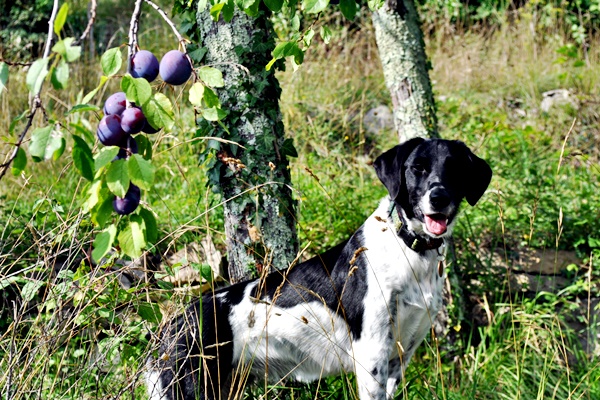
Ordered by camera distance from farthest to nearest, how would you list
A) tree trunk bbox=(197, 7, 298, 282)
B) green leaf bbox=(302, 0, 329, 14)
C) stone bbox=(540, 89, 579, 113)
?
stone bbox=(540, 89, 579, 113)
tree trunk bbox=(197, 7, 298, 282)
green leaf bbox=(302, 0, 329, 14)

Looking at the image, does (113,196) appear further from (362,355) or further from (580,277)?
(580,277)

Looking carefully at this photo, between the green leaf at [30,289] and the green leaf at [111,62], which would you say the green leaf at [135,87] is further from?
the green leaf at [30,289]

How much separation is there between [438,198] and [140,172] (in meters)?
2.00

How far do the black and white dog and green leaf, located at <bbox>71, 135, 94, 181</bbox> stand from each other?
193 cm

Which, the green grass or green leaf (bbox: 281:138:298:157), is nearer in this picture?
the green grass

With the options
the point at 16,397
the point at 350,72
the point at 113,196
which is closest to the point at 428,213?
the point at 16,397

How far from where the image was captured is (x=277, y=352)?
3287 millimetres

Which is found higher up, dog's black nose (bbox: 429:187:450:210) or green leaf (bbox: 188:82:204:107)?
green leaf (bbox: 188:82:204:107)

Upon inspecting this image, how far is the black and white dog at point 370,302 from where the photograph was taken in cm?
312

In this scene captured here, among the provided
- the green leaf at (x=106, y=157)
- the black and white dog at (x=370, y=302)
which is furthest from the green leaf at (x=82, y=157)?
the black and white dog at (x=370, y=302)

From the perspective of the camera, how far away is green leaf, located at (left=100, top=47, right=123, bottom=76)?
1.30m

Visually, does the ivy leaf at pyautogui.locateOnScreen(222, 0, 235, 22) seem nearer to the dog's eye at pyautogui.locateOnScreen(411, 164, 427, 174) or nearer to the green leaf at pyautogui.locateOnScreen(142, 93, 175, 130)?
the green leaf at pyautogui.locateOnScreen(142, 93, 175, 130)

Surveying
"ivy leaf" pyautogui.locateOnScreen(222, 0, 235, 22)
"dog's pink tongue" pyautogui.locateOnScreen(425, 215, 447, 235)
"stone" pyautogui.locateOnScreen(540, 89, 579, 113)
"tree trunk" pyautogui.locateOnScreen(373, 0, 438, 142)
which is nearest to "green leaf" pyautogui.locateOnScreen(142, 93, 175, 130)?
"ivy leaf" pyautogui.locateOnScreen(222, 0, 235, 22)

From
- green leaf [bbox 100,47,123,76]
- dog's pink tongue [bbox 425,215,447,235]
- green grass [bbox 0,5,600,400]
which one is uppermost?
green leaf [bbox 100,47,123,76]
